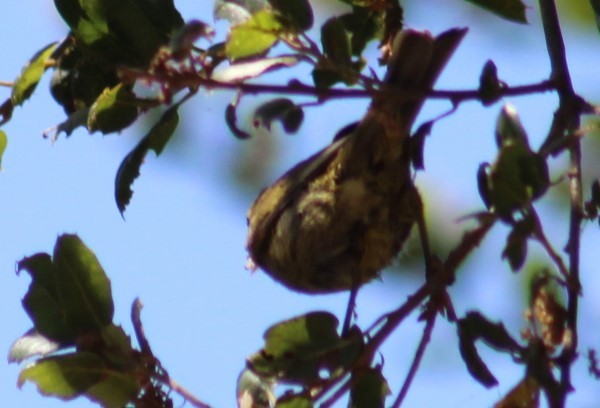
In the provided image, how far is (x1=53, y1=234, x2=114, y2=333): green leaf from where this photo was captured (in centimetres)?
241

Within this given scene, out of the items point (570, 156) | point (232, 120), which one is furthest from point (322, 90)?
point (570, 156)

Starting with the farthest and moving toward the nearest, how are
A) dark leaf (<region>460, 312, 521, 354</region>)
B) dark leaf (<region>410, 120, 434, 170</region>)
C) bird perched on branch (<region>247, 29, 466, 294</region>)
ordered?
1. bird perched on branch (<region>247, 29, 466, 294</region>)
2. dark leaf (<region>410, 120, 434, 170</region>)
3. dark leaf (<region>460, 312, 521, 354</region>)

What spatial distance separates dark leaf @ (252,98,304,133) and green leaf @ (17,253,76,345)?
1.91 ft

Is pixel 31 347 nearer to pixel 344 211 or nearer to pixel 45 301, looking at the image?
pixel 45 301

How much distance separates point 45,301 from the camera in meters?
2.44

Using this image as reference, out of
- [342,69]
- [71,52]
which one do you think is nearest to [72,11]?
[71,52]

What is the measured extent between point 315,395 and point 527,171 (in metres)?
0.64

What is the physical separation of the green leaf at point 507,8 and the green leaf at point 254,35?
18.7 inches

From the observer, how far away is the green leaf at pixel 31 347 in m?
2.40

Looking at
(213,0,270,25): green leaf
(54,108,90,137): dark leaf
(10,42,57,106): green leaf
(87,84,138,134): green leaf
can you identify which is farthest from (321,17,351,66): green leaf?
(10,42,57,106): green leaf

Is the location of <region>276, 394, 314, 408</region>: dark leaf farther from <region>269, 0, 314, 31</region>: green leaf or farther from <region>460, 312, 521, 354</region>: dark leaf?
<region>269, 0, 314, 31</region>: green leaf

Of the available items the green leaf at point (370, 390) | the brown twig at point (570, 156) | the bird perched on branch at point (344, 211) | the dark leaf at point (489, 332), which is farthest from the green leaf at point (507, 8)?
the green leaf at point (370, 390)

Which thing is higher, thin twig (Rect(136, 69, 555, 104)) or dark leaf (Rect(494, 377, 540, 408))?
thin twig (Rect(136, 69, 555, 104))

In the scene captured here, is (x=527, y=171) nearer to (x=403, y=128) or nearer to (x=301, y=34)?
(x=301, y=34)
